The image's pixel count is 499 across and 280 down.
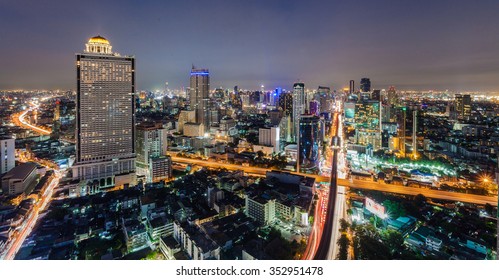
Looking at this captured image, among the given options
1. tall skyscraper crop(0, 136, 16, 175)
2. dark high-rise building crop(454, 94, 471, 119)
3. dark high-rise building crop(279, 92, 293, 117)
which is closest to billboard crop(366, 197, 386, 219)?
tall skyscraper crop(0, 136, 16, 175)

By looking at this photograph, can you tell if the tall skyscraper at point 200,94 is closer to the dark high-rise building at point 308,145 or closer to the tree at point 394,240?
the dark high-rise building at point 308,145

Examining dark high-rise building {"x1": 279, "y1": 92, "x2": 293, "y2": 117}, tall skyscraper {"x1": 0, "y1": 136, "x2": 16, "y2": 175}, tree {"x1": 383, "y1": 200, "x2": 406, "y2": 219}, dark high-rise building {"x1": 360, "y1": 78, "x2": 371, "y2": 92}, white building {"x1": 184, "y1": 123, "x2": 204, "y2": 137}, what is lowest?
tree {"x1": 383, "y1": 200, "x2": 406, "y2": 219}

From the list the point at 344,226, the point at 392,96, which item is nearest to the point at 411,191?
the point at 344,226

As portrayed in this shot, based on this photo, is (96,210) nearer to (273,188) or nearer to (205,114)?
(273,188)

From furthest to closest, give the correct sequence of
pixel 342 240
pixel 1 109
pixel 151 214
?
pixel 1 109 < pixel 151 214 < pixel 342 240

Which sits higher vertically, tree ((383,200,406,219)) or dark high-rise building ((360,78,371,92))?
dark high-rise building ((360,78,371,92))

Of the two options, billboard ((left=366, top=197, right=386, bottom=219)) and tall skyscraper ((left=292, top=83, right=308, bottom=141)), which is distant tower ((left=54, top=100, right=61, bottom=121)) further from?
billboard ((left=366, top=197, right=386, bottom=219))
